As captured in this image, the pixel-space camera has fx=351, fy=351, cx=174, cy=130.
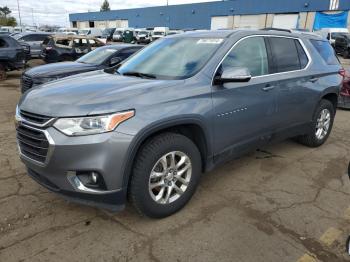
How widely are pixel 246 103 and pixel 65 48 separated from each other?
13.0 metres

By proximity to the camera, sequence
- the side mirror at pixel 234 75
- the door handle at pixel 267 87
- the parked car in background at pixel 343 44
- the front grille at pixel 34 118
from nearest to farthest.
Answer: the front grille at pixel 34 118 → the side mirror at pixel 234 75 → the door handle at pixel 267 87 → the parked car in background at pixel 343 44

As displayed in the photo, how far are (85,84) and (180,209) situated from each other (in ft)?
5.15

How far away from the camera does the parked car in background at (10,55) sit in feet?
42.0

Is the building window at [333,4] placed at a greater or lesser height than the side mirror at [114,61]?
greater

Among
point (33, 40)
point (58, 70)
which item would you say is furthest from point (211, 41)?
point (33, 40)

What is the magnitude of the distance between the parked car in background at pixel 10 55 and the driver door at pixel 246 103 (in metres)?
11.3

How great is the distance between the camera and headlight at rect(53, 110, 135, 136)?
2822 mm

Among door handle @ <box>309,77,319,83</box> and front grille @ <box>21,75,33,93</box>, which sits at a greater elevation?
door handle @ <box>309,77,319,83</box>

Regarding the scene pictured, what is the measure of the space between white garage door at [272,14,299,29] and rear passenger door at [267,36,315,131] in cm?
4133

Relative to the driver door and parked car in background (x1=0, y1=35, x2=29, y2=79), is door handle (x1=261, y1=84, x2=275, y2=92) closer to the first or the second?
the driver door

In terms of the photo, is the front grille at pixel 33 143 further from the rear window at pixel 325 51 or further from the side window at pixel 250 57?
the rear window at pixel 325 51

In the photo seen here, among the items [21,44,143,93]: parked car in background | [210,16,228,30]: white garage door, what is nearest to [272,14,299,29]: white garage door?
[210,16,228,30]: white garage door

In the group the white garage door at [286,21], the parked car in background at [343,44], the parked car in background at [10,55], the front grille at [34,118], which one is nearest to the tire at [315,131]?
the front grille at [34,118]

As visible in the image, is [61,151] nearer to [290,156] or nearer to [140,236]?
[140,236]
